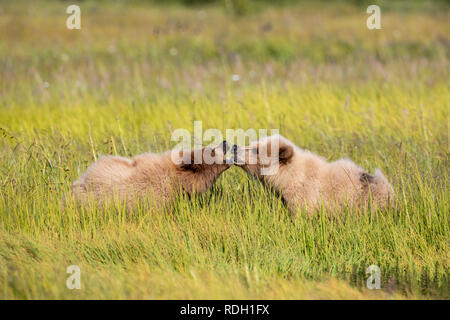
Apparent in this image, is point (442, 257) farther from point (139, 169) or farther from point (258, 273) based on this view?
point (139, 169)

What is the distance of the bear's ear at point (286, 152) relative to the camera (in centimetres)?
505

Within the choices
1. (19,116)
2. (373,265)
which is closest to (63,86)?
(19,116)

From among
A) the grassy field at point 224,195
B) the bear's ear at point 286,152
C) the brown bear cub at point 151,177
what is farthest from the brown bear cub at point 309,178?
the brown bear cub at point 151,177

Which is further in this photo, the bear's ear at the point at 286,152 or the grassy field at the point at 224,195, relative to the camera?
the bear's ear at the point at 286,152

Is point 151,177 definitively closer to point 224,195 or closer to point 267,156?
point 224,195

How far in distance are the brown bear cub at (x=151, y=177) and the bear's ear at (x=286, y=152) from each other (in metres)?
0.50

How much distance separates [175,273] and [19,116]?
506cm

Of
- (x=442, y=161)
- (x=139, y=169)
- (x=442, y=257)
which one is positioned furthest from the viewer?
(x=442, y=161)

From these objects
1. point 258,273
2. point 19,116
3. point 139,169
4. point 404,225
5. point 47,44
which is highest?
point 47,44

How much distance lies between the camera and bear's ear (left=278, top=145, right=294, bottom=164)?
5.05 meters

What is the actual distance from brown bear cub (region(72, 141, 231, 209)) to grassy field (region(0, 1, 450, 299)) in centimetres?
15

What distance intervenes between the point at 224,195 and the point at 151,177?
2.33 ft

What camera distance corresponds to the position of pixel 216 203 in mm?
5082

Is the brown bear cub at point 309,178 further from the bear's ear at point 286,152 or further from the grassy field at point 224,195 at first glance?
the grassy field at point 224,195
